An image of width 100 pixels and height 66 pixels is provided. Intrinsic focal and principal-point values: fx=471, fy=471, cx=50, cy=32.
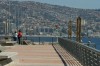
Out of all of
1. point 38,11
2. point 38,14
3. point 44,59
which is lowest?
point 44,59

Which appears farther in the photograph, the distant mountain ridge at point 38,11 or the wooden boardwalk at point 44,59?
the distant mountain ridge at point 38,11

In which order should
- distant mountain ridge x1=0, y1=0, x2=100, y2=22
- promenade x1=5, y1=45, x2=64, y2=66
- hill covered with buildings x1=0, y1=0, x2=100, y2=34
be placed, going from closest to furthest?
promenade x1=5, y1=45, x2=64, y2=66 < hill covered with buildings x1=0, y1=0, x2=100, y2=34 < distant mountain ridge x1=0, y1=0, x2=100, y2=22

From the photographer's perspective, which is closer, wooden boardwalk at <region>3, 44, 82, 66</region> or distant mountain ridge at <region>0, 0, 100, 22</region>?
wooden boardwalk at <region>3, 44, 82, 66</region>

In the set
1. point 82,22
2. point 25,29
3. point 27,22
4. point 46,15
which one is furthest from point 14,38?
point 46,15

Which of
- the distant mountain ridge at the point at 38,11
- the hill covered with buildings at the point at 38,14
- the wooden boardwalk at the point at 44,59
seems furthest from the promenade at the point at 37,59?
the distant mountain ridge at the point at 38,11

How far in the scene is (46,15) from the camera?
374 feet

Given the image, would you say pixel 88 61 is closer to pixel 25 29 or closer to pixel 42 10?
pixel 25 29

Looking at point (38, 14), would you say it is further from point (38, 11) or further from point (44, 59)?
point (44, 59)

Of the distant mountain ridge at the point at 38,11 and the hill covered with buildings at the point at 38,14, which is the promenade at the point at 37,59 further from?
the distant mountain ridge at the point at 38,11

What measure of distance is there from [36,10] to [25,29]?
104 feet

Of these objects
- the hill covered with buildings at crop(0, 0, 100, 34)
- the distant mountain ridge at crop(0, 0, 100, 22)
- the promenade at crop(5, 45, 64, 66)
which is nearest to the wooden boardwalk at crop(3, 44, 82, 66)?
the promenade at crop(5, 45, 64, 66)

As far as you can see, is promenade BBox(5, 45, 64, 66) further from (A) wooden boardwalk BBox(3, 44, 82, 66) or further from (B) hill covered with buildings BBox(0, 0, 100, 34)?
(B) hill covered with buildings BBox(0, 0, 100, 34)

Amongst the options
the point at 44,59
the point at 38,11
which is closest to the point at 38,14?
the point at 38,11

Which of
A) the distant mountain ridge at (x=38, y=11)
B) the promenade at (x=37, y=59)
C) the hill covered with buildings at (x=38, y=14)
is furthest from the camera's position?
the distant mountain ridge at (x=38, y=11)
